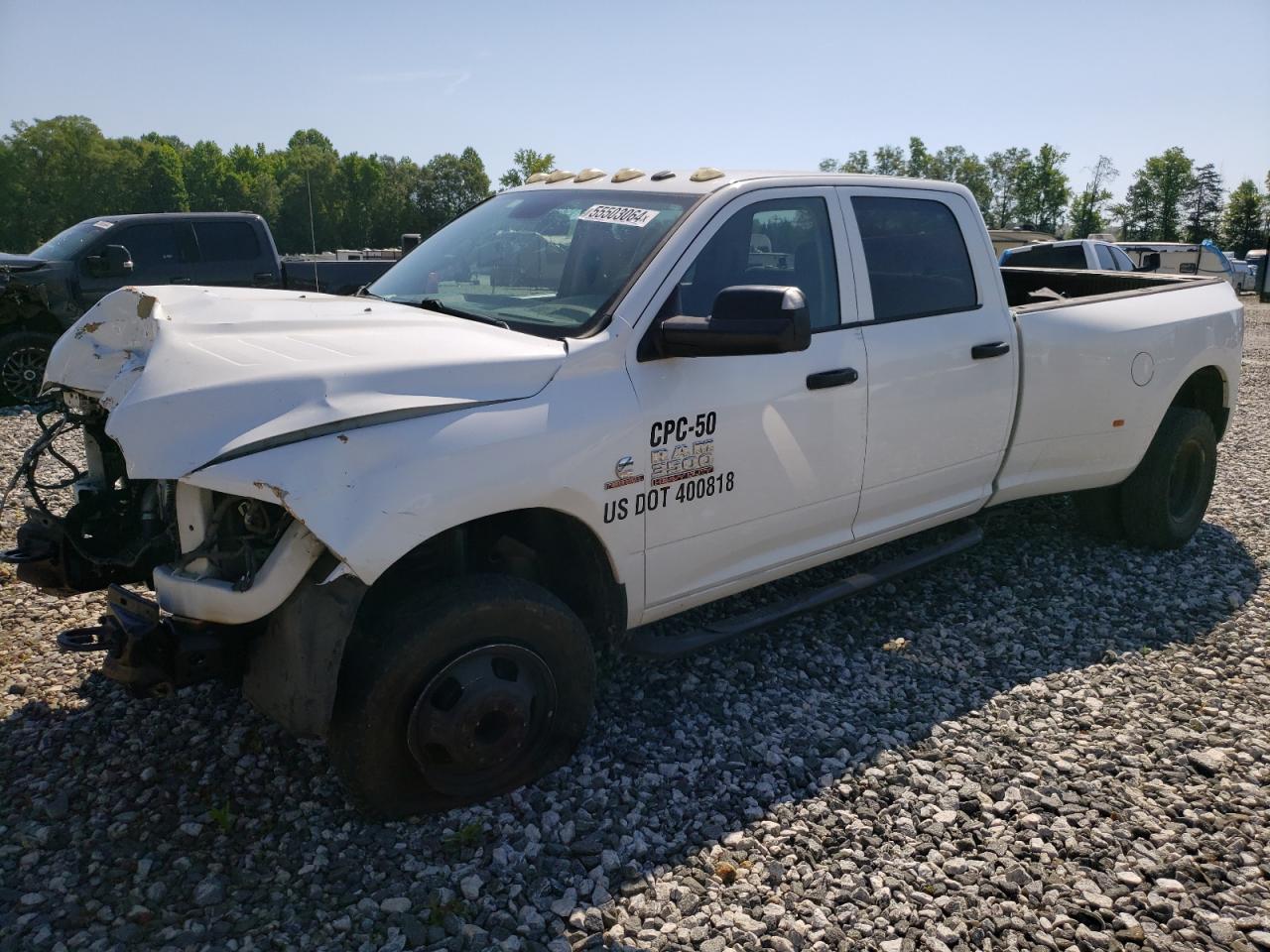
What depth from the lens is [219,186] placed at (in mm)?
95438

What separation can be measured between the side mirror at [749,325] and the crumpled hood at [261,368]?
0.45m

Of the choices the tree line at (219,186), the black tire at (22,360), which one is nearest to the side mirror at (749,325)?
the black tire at (22,360)

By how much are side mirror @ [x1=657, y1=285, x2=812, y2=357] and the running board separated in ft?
3.61

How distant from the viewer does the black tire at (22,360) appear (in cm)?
1023

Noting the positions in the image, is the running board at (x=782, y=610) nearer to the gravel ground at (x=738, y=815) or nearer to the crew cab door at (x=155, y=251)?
the gravel ground at (x=738, y=815)

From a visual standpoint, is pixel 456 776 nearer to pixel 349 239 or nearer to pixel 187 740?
pixel 187 740

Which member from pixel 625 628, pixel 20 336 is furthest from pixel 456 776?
pixel 20 336

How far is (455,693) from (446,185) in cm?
8462

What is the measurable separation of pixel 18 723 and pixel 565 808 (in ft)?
7.04

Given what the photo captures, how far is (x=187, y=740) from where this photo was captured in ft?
11.5

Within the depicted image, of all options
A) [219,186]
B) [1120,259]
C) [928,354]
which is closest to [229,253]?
[928,354]

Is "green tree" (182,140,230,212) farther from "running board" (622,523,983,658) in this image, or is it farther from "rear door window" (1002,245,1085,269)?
"running board" (622,523,983,658)

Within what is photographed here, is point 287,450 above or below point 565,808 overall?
above

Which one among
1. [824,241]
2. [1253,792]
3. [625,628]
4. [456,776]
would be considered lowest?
[1253,792]
